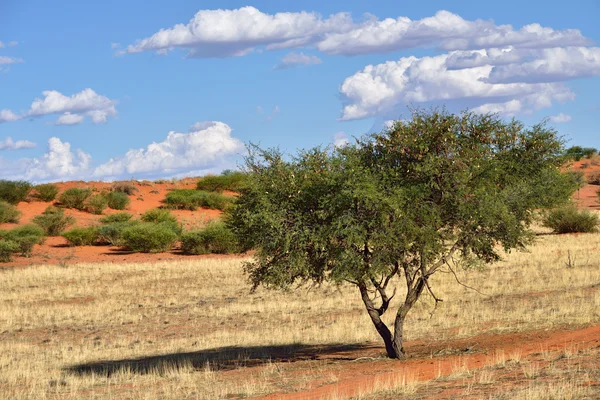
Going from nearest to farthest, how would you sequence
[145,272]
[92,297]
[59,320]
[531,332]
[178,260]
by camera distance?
[531,332] → [59,320] → [92,297] → [145,272] → [178,260]

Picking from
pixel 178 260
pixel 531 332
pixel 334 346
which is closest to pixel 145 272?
pixel 178 260

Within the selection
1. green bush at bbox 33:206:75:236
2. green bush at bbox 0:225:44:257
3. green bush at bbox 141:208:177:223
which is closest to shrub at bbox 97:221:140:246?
green bush at bbox 0:225:44:257

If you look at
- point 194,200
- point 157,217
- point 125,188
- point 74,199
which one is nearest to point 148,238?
point 157,217

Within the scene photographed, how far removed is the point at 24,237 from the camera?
49344 millimetres

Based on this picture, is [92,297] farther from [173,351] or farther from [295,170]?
[295,170]

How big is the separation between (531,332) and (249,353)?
23.0 feet

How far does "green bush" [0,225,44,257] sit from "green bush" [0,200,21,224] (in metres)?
8.25

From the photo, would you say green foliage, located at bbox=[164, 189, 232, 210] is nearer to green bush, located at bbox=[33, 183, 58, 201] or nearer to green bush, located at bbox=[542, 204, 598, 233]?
green bush, located at bbox=[33, 183, 58, 201]

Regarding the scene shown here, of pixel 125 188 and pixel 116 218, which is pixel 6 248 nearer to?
pixel 116 218

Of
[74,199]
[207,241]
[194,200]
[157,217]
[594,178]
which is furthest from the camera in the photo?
[594,178]

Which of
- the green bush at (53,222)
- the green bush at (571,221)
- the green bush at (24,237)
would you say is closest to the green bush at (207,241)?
the green bush at (24,237)

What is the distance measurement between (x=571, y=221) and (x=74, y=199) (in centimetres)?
4197

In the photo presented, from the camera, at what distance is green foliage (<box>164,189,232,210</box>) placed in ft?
235

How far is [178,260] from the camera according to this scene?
45.1 m
